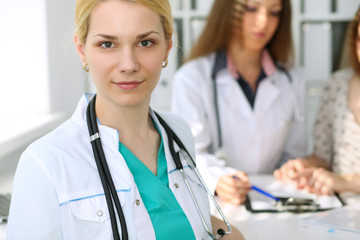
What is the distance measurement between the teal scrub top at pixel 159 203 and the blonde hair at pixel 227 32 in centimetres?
109

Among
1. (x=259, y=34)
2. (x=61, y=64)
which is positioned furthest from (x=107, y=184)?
(x=61, y=64)

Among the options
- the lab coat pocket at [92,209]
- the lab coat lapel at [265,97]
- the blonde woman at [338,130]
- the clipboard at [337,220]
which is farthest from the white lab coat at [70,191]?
the lab coat lapel at [265,97]

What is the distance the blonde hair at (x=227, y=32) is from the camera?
1913 mm

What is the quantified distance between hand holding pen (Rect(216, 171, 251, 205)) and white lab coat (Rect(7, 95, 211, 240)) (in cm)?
45

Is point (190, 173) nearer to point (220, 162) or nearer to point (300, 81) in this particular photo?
→ point (220, 162)

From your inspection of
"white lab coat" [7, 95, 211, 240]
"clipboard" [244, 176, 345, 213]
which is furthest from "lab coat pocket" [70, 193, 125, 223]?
"clipboard" [244, 176, 345, 213]

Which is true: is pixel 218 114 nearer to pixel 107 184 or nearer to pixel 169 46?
pixel 169 46

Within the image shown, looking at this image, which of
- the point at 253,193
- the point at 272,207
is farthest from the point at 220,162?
the point at 272,207

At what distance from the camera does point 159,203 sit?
950mm

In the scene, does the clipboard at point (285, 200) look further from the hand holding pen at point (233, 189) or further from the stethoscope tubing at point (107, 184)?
the stethoscope tubing at point (107, 184)

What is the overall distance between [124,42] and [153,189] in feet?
1.05

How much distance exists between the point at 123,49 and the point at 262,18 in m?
1.08

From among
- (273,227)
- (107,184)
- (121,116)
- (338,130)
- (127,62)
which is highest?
(127,62)

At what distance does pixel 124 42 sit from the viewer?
893 mm
